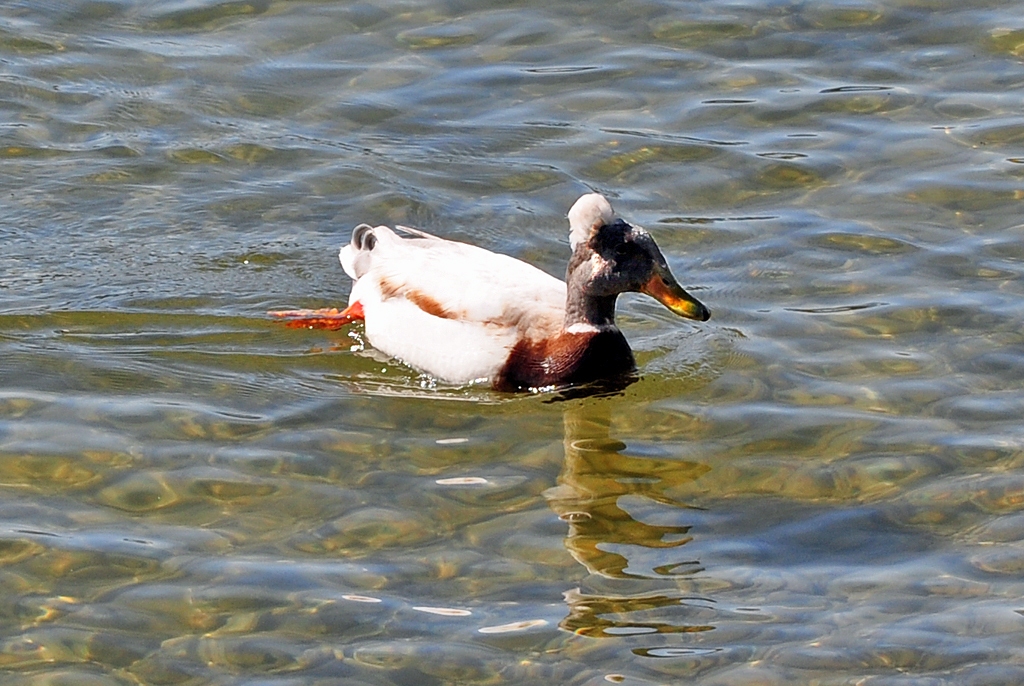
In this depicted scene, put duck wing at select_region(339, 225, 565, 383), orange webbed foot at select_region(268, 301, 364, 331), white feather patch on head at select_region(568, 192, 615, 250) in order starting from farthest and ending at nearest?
orange webbed foot at select_region(268, 301, 364, 331)
duck wing at select_region(339, 225, 565, 383)
white feather patch on head at select_region(568, 192, 615, 250)

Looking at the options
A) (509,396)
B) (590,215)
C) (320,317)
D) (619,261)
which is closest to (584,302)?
(619,261)

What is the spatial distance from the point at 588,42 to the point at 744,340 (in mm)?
4595

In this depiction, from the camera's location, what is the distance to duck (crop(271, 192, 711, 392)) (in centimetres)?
858

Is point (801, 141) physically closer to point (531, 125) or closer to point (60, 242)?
point (531, 125)

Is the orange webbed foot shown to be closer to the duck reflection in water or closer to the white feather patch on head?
the white feather patch on head

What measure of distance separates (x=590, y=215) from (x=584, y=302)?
0.48 metres

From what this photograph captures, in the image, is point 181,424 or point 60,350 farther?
point 60,350

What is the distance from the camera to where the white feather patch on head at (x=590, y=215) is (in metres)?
8.55

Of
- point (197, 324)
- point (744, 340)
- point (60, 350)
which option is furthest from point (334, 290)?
point (744, 340)

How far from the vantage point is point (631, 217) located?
1045 cm

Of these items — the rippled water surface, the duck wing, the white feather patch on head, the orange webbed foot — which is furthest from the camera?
the orange webbed foot

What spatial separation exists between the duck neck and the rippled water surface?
43 cm

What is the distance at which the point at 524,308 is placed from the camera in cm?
889

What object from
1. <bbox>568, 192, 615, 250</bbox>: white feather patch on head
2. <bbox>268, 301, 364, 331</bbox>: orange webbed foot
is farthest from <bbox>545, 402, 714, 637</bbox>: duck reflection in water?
<bbox>268, 301, 364, 331</bbox>: orange webbed foot
